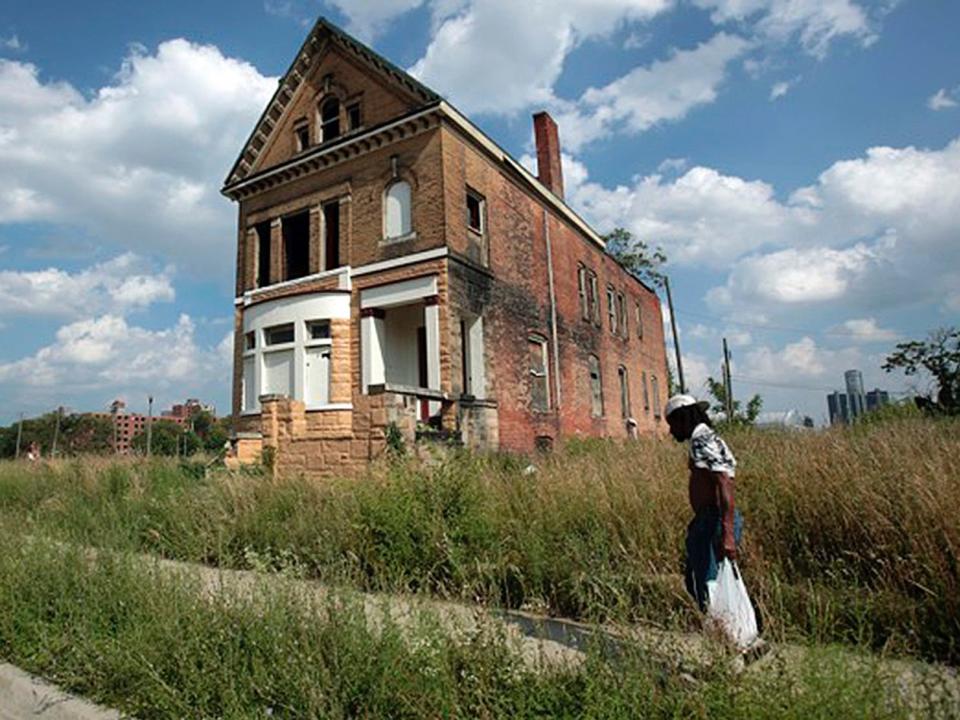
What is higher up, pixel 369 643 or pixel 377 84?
pixel 377 84

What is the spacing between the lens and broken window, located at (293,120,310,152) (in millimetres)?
18656

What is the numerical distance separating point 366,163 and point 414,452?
10.2 metres

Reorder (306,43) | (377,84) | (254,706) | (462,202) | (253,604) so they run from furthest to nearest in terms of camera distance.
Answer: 1. (306,43)
2. (377,84)
3. (462,202)
4. (253,604)
5. (254,706)

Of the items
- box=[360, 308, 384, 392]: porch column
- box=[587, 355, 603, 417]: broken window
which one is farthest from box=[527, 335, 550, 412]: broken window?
box=[360, 308, 384, 392]: porch column

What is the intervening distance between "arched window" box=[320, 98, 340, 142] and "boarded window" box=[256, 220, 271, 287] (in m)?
3.36

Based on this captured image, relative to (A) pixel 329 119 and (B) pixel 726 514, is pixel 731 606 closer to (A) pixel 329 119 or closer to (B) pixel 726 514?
(B) pixel 726 514

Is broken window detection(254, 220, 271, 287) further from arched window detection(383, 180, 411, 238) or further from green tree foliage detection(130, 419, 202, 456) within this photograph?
green tree foliage detection(130, 419, 202, 456)

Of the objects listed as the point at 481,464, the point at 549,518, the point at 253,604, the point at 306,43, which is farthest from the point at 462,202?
the point at 253,604

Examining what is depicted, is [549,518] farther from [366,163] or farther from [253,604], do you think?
[366,163]

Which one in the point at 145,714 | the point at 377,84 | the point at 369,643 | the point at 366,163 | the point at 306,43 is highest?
the point at 306,43

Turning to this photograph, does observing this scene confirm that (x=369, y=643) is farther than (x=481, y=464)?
No

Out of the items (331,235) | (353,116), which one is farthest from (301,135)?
(331,235)

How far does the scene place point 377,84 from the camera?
17.0 m

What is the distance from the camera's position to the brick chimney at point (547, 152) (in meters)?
22.9
